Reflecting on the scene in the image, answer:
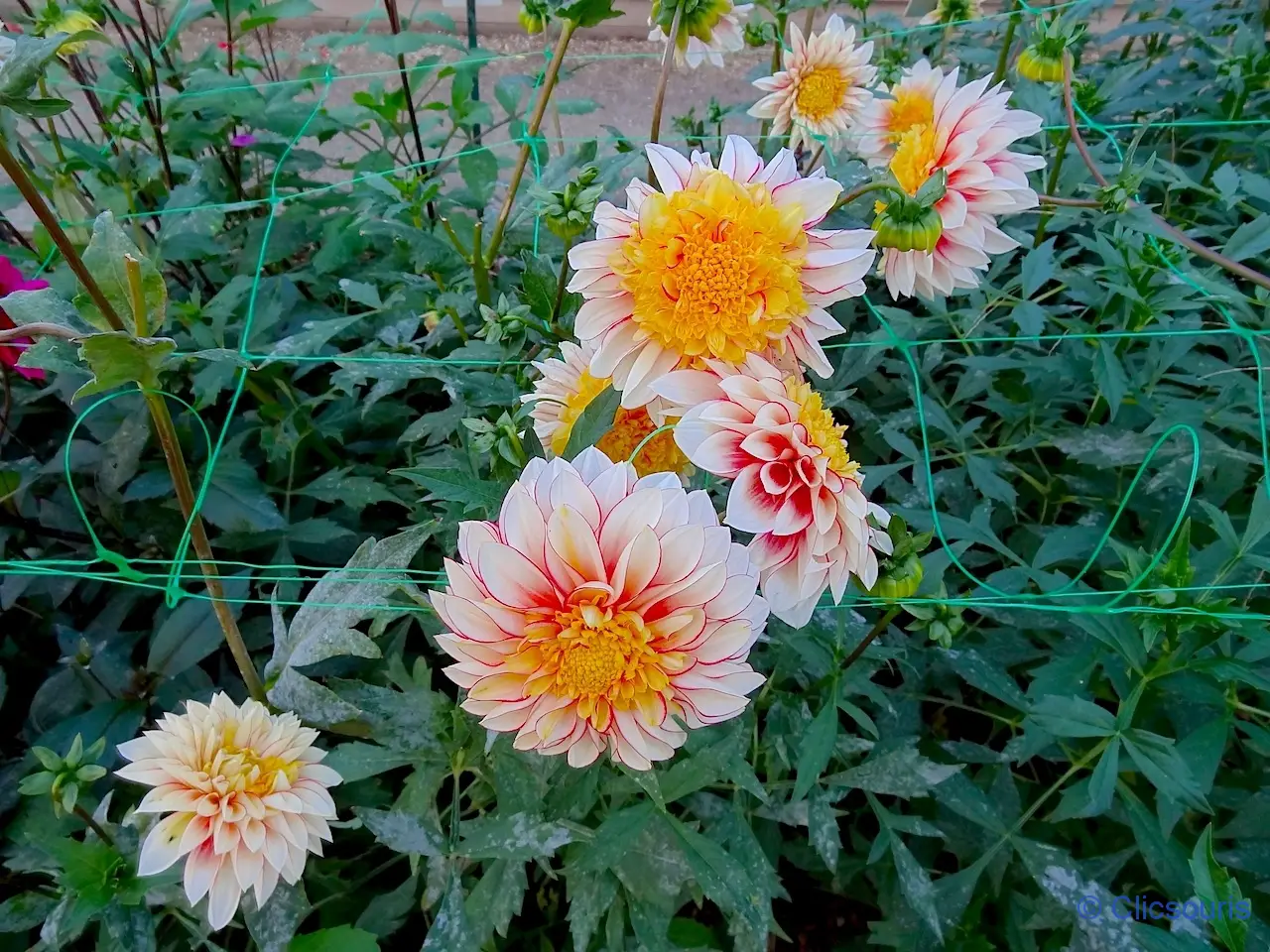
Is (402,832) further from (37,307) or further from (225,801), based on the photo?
(37,307)

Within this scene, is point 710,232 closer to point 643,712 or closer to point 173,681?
point 643,712

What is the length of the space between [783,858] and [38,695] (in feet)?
3.27

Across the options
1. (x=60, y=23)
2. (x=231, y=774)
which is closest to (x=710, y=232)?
(x=231, y=774)

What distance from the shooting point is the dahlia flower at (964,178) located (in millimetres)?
778

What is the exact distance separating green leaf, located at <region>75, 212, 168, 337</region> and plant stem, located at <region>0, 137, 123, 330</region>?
0.08 feet

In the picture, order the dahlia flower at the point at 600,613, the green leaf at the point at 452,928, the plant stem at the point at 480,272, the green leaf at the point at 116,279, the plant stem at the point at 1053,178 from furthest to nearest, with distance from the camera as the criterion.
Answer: the plant stem at the point at 1053,178 → the plant stem at the point at 480,272 → the green leaf at the point at 452,928 → the green leaf at the point at 116,279 → the dahlia flower at the point at 600,613

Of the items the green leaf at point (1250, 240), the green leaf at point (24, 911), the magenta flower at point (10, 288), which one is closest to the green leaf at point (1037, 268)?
the green leaf at point (1250, 240)

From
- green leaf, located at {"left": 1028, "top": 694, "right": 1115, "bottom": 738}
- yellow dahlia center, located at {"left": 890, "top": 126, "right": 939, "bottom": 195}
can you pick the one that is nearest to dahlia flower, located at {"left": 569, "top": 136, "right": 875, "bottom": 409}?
yellow dahlia center, located at {"left": 890, "top": 126, "right": 939, "bottom": 195}

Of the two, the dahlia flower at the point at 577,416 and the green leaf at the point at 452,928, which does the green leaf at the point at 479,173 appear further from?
the green leaf at the point at 452,928

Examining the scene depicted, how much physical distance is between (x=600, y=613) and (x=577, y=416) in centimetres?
23

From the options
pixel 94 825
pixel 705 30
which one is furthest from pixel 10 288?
pixel 705 30

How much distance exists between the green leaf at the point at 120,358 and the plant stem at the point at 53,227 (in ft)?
0.11

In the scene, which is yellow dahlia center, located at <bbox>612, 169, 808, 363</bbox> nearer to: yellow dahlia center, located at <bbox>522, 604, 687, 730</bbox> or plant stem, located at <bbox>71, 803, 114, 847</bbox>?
yellow dahlia center, located at <bbox>522, 604, 687, 730</bbox>

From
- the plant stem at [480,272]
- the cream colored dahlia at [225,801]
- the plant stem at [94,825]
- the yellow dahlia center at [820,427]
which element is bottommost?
the plant stem at [94,825]
